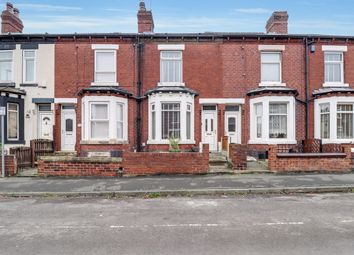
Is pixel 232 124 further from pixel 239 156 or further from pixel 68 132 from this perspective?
pixel 68 132

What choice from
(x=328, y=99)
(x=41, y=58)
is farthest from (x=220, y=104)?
(x=41, y=58)

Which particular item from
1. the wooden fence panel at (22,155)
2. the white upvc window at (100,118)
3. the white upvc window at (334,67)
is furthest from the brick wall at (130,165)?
the white upvc window at (334,67)

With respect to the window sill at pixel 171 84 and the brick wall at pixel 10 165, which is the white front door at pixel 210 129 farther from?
the brick wall at pixel 10 165

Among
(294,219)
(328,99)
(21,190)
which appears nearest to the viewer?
(294,219)

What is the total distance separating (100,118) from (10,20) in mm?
8827

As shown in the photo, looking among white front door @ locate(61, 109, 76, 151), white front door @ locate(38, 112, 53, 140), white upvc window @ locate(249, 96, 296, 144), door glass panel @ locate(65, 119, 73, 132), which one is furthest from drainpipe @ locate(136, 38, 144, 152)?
white upvc window @ locate(249, 96, 296, 144)

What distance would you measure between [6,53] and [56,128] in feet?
17.1

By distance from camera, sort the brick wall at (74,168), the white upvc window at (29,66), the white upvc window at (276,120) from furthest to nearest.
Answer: the white upvc window at (29,66)
the white upvc window at (276,120)
the brick wall at (74,168)

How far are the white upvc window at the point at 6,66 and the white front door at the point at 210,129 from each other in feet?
37.3

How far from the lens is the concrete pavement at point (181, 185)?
948cm

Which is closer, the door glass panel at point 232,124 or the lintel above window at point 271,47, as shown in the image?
the lintel above window at point 271,47

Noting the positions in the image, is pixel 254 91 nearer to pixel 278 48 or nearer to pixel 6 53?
pixel 278 48

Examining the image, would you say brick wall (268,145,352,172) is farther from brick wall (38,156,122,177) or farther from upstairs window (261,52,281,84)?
upstairs window (261,52,281,84)

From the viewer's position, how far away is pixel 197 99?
58.7 feet
